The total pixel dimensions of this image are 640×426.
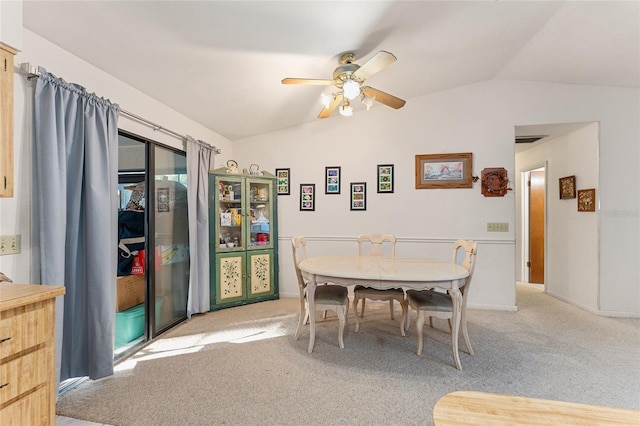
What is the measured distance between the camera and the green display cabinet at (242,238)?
3498mm

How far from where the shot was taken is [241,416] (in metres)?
1.64

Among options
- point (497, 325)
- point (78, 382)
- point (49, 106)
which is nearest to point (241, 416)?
point (78, 382)

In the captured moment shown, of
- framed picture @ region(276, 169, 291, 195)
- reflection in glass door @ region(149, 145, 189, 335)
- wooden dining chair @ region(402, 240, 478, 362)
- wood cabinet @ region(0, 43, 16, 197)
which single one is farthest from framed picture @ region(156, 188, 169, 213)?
wooden dining chair @ region(402, 240, 478, 362)

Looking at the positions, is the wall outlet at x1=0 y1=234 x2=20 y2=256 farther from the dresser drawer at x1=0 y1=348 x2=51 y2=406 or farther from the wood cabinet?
the dresser drawer at x1=0 y1=348 x2=51 y2=406

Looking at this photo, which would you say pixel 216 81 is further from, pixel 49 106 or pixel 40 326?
pixel 40 326

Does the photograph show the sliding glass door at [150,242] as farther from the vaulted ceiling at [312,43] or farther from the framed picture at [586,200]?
the framed picture at [586,200]

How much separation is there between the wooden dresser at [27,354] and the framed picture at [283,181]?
3.00 m

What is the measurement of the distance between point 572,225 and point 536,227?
1.18m

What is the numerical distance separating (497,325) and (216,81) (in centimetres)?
373

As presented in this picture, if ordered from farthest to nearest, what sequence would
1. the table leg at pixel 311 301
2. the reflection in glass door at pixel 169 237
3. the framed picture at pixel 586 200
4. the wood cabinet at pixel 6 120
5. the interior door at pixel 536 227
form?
the interior door at pixel 536 227, the framed picture at pixel 586 200, the reflection in glass door at pixel 169 237, the table leg at pixel 311 301, the wood cabinet at pixel 6 120

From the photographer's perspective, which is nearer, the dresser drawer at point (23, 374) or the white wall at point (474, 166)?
the dresser drawer at point (23, 374)

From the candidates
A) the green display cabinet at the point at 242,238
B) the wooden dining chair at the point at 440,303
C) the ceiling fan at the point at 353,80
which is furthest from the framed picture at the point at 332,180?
the wooden dining chair at the point at 440,303

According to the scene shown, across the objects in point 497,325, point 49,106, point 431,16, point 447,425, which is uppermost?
point 431,16

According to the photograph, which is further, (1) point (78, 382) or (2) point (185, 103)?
(2) point (185, 103)
